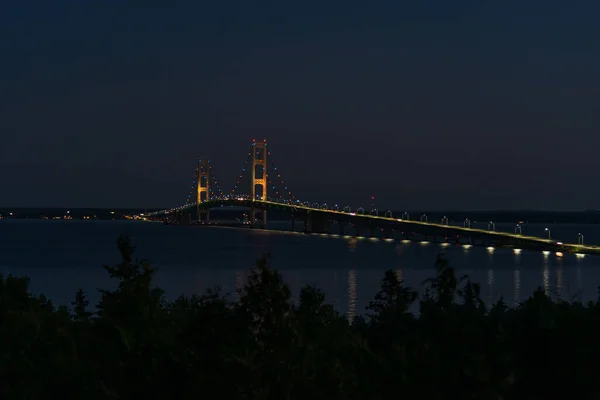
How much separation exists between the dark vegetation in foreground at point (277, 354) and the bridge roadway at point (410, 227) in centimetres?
7259

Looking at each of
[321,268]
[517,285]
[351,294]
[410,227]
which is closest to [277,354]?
[351,294]

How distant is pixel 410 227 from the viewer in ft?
322

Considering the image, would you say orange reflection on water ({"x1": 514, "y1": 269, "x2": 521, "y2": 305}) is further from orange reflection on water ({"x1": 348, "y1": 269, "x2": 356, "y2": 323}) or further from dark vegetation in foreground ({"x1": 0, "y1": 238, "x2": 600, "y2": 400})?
dark vegetation in foreground ({"x1": 0, "y1": 238, "x2": 600, "y2": 400})

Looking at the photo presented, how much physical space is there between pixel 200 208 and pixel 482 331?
115961mm

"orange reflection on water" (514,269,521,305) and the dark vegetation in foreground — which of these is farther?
"orange reflection on water" (514,269,521,305)

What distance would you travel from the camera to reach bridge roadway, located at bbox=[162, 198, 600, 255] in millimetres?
83738

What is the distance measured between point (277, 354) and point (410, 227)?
92039mm

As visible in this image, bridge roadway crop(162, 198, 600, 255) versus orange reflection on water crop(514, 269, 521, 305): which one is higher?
bridge roadway crop(162, 198, 600, 255)

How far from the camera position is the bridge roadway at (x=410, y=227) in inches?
3297

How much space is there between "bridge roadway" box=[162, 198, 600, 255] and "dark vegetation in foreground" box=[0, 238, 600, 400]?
72.6m

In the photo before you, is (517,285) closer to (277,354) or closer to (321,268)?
(321,268)

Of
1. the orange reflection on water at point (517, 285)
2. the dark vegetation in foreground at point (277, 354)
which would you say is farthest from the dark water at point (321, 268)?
the dark vegetation in foreground at point (277, 354)

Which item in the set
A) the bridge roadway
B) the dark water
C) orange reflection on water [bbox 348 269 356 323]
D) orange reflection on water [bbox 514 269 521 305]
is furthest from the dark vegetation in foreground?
the bridge roadway

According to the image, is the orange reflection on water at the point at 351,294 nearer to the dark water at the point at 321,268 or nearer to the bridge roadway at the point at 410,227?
the dark water at the point at 321,268
